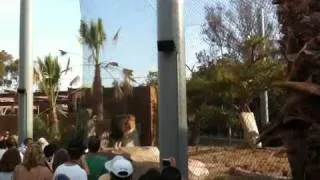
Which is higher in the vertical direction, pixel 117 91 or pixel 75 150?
pixel 117 91

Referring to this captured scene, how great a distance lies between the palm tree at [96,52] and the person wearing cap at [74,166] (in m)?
5.12

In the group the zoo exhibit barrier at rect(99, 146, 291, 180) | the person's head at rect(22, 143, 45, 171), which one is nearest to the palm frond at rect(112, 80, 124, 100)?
the zoo exhibit barrier at rect(99, 146, 291, 180)

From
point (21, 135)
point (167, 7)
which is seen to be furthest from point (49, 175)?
point (21, 135)

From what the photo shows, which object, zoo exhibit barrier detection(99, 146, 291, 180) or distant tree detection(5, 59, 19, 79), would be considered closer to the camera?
zoo exhibit barrier detection(99, 146, 291, 180)

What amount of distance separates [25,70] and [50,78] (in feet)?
50.8

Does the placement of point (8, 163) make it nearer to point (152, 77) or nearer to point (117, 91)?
point (152, 77)

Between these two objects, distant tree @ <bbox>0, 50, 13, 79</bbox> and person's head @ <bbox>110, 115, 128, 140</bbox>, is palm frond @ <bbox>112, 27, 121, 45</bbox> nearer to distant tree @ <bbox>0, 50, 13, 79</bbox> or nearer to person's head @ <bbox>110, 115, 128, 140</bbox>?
person's head @ <bbox>110, 115, 128, 140</bbox>

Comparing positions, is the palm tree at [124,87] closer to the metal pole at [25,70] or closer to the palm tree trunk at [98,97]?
the palm tree trunk at [98,97]

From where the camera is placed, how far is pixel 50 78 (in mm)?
27094

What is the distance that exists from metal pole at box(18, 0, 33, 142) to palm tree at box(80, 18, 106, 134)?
120 cm

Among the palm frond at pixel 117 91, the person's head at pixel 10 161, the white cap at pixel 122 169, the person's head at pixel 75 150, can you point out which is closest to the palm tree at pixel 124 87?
the palm frond at pixel 117 91

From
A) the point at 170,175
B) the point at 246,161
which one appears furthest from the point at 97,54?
the point at 170,175

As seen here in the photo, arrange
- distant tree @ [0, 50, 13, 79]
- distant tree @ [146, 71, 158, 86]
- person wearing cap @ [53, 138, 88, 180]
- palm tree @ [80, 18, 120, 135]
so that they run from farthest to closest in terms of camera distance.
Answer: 1. distant tree @ [0, 50, 13, 79]
2. palm tree @ [80, 18, 120, 135]
3. distant tree @ [146, 71, 158, 86]
4. person wearing cap @ [53, 138, 88, 180]

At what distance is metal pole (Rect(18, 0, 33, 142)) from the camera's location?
11750 mm
